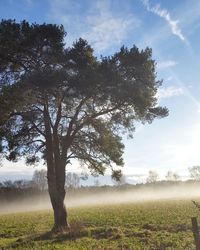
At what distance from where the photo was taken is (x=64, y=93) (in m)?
23.8

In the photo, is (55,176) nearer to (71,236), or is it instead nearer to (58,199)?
(58,199)

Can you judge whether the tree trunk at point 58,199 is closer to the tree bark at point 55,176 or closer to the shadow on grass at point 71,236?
the tree bark at point 55,176

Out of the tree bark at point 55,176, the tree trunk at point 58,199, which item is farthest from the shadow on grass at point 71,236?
the tree bark at point 55,176

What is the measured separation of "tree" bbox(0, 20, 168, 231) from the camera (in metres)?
23.0

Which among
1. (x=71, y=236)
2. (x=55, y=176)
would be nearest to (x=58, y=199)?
(x=55, y=176)

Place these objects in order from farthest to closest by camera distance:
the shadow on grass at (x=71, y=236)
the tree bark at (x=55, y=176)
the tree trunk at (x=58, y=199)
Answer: the tree bark at (x=55, y=176) → the tree trunk at (x=58, y=199) → the shadow on grass at (x=71, y=236)

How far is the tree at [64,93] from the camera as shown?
2305cm

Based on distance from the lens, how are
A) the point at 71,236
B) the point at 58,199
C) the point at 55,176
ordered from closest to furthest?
the point at 71,236 → the point at 58,199 → the point at 55,176

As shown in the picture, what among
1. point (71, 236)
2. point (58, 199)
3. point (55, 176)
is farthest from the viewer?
point (55, 176)

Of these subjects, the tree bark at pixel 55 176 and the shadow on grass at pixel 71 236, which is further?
the tree bark at pixel 55 176

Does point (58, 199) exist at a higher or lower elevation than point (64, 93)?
lower

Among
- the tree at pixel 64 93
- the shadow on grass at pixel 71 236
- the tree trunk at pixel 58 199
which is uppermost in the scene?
the tree at pixel 64 93

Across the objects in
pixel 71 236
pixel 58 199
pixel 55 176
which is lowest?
pixel 71 236

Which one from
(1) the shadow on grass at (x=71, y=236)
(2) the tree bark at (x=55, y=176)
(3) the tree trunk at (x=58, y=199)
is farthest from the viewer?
(2) the tree bark at (x=55, y=176)
